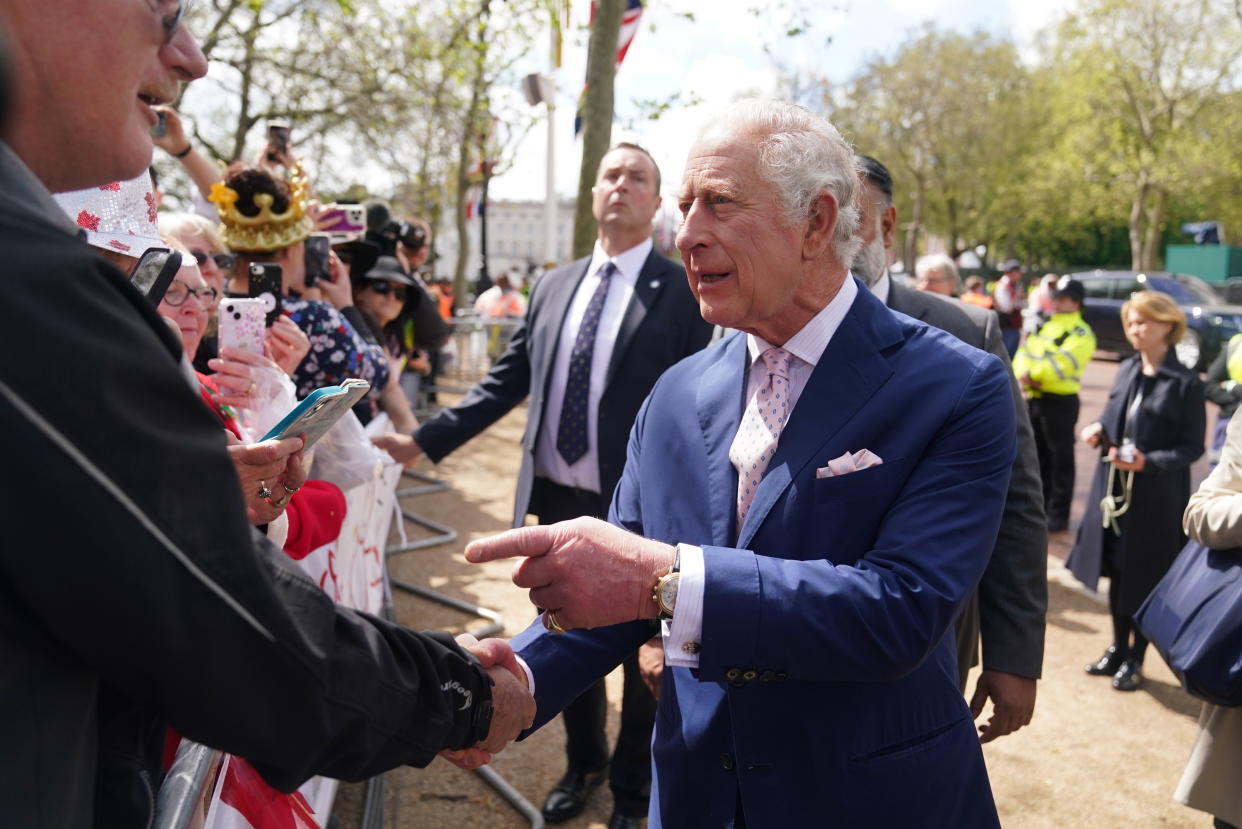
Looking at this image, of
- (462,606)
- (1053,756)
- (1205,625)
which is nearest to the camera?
(1205,625)

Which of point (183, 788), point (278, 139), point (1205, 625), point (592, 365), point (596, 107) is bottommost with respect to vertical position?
point (1205, 625)

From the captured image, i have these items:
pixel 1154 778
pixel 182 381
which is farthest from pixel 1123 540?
pixel 182 381

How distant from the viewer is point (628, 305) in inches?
161

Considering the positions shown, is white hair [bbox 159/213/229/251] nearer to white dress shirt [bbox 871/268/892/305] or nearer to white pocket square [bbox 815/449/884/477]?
white dress shirt [bbox 871/268/892/305]

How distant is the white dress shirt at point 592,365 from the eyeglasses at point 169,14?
2.86 metres

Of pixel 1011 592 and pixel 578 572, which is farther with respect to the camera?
pixel 1011 592

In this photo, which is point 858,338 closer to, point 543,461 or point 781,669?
point 781,669

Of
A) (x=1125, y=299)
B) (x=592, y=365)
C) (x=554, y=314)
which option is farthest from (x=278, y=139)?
(x=1125, y=299)

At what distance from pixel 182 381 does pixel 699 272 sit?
1.31 metres

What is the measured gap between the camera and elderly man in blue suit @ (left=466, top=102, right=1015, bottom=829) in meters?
1.69

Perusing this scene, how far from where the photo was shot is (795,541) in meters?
1.86

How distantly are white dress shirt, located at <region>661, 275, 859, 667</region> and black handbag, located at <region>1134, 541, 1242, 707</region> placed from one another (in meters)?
1.80

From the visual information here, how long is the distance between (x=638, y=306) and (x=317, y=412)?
2162 millimetres

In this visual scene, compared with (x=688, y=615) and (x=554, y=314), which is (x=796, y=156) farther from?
(x=554, y=314)
